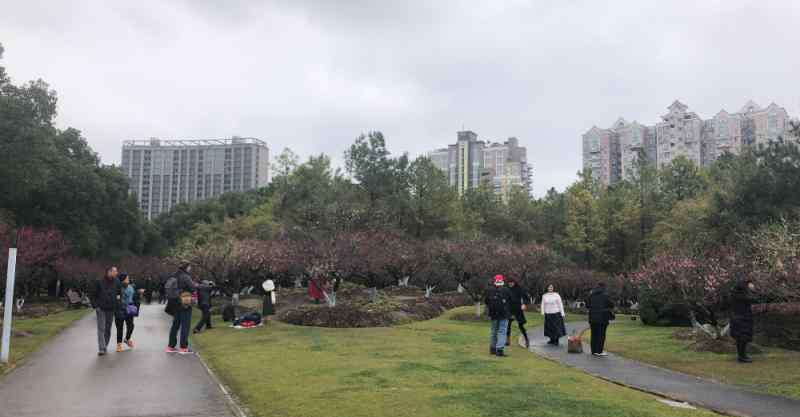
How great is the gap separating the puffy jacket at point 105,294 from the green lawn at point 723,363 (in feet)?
38.2

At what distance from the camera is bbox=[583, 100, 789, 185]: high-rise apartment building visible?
3954 inches

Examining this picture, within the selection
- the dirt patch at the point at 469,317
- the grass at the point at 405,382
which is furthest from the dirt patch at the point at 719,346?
the dirt patch at the point at 469,317

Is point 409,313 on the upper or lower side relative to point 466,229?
lower

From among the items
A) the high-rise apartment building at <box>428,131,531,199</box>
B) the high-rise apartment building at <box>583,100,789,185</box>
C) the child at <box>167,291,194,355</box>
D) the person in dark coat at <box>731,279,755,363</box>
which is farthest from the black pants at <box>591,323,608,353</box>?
the high-rise apartment building at <box>428,131,531,199</box>

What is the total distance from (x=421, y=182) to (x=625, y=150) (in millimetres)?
66472

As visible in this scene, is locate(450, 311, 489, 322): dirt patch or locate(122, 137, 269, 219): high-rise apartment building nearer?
locate(450, 311, 489, 322): dirt patch

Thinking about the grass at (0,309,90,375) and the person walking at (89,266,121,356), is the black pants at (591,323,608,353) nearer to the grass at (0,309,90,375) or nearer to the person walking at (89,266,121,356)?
the person walking at (89,266,121,356)

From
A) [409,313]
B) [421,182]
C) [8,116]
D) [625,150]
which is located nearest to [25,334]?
[409,313]

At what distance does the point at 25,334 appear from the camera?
17.2 metres

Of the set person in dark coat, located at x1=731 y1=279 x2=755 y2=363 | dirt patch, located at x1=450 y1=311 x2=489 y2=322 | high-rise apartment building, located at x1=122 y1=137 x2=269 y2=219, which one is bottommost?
dirt patch, located at x1=450 y1=311 x2=489 y2=322

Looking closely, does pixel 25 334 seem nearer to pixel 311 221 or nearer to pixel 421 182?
pixel 311 221

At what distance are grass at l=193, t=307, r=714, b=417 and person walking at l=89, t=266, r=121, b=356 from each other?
2.11 m

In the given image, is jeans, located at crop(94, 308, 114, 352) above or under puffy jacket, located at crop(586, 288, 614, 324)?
under

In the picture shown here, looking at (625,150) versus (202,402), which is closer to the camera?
(202,402)
